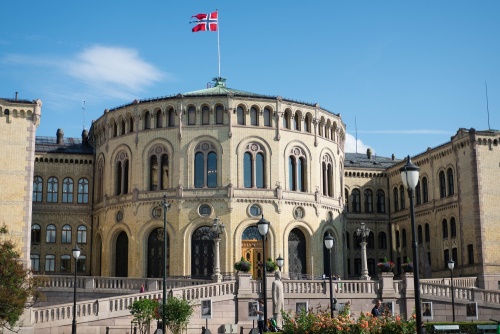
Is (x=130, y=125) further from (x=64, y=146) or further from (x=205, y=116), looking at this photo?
(x=64, y=146)

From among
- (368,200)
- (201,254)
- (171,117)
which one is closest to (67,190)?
(171,117)

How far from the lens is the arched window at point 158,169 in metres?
58.8

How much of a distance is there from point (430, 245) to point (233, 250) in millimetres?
17662

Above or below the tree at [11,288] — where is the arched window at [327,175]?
above

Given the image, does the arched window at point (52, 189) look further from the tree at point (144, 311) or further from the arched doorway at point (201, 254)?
the tree at point (144, 311)

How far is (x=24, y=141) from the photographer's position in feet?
169

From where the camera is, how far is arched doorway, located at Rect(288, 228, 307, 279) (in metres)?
58.7

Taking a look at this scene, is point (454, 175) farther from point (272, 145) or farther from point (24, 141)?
point (24, 141)

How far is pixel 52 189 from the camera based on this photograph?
2569 inches

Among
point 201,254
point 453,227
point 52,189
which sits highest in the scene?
point 52,189

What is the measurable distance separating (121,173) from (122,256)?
6491 mm

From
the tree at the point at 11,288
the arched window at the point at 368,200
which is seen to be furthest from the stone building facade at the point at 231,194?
the tree at the point at 11,288

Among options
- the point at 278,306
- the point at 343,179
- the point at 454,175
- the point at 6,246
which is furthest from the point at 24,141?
the point at 454,175

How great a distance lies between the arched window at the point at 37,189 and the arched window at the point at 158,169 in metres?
11.4
